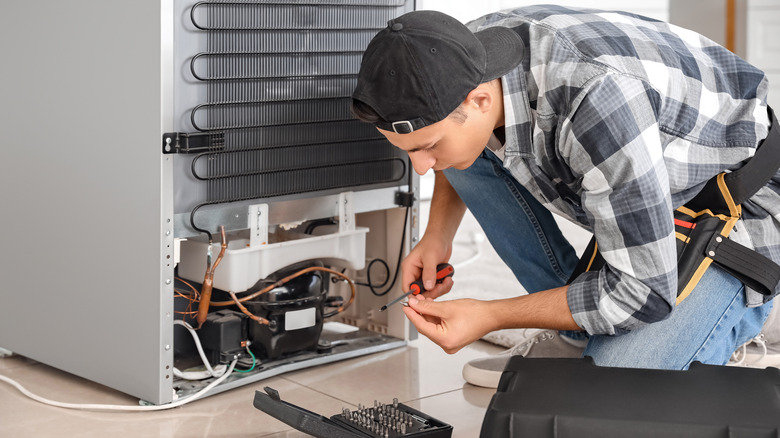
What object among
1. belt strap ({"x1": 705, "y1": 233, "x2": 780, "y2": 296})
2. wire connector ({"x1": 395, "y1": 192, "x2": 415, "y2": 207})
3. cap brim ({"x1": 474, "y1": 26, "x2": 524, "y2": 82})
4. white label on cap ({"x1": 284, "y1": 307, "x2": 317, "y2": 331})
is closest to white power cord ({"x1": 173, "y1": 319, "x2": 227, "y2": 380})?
white label on cap ({"x1": 284, "y1": 307, "x2": 317, "y2": 331})

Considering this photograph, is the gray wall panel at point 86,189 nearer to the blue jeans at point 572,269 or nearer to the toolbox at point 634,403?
the blue jeans at point 572,269

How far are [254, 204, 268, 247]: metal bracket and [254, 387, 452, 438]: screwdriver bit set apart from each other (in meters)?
0.32

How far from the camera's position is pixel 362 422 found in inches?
52.6

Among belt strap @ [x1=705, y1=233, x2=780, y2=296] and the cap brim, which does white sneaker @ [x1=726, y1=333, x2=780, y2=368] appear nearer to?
belt strap @ [x1=705, y1=233, x2=780, y2=296]

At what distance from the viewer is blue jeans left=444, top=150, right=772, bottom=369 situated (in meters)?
1.33

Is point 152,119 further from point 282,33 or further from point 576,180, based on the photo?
point 576,180

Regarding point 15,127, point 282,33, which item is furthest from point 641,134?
point 15,127

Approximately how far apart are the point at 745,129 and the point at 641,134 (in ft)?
0.87

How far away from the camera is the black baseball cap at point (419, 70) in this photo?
1.11 m

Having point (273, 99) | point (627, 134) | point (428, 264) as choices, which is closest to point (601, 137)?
point (627, 134)

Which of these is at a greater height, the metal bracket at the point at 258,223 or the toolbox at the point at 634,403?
the metal bracket at the point at 258,223

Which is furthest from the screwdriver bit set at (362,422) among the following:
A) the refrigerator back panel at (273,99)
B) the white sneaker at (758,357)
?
the white sneaker at (758,357)

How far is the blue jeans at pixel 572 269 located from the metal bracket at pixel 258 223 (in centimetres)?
34

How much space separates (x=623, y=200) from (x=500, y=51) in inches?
10.2
